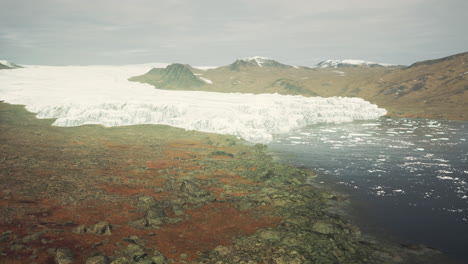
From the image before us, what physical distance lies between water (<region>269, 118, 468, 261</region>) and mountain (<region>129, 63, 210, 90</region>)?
115052 millimetres

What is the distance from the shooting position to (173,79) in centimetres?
17738

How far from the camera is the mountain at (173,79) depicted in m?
162

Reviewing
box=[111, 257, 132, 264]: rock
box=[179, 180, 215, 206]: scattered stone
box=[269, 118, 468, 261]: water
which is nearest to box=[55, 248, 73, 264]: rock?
box=[111, 257, 132, 264]: rock

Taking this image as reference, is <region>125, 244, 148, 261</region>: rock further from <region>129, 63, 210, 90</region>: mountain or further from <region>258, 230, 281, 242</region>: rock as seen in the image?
<region>129, 63, 210, 90</region>: mountain

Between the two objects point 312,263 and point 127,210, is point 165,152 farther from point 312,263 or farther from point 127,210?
point 312,263

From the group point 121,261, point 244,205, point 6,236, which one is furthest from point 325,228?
point 6,236

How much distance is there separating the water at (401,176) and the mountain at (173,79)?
377ft

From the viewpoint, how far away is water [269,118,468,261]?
22.3 meters

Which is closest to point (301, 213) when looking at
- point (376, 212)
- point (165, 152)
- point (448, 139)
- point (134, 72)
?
point (376, 212)

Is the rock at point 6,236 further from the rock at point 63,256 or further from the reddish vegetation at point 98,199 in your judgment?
the rock at point 63,256

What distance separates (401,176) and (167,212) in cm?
2924

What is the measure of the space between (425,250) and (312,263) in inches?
338

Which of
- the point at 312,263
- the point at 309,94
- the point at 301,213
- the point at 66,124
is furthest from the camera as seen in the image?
the point at 309,94

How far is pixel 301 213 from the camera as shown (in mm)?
24312
